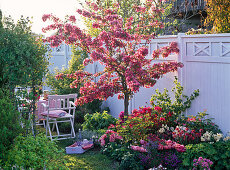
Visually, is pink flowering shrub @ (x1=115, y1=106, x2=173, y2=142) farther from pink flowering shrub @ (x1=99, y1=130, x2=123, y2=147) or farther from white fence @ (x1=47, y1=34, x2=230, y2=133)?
white fence @ (x1=47, y1=34, x2=230, y2=133)

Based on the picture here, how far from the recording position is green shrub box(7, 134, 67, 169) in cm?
380

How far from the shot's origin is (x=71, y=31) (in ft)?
23.1

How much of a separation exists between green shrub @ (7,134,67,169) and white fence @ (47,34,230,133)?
9.94 feet

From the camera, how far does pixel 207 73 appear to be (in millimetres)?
6242

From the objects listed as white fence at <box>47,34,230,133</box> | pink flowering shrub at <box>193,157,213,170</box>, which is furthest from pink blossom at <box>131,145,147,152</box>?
white fence at <box>47,34,230,133</box>

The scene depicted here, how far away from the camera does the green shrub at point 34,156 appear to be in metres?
3.80

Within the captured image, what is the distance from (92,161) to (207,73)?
2.62m

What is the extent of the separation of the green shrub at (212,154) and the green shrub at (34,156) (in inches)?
81.2

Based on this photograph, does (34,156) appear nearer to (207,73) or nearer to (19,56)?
(19,56)

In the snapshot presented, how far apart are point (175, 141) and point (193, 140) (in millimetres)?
337

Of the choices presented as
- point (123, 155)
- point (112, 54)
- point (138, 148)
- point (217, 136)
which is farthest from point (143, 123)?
point (112, 54)

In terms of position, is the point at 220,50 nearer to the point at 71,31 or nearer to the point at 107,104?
the point at 71,31

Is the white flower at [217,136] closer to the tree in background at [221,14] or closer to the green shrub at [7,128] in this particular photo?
the tree in background at [221,14]

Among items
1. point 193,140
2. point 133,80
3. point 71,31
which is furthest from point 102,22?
point 193,140
